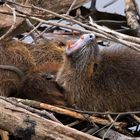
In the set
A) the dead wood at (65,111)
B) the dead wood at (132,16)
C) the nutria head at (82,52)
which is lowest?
the dead wood at (65,111)

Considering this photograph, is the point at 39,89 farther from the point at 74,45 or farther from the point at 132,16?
the point at 132,16

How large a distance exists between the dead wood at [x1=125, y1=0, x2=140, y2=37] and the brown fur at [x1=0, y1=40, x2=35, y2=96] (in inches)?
30.7

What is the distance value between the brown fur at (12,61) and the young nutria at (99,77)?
13.0 inches

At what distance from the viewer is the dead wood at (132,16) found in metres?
4.25

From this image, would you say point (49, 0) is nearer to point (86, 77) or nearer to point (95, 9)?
point (95, 9)

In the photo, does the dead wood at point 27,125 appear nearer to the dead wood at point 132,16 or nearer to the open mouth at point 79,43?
the open mouth at point 79,43

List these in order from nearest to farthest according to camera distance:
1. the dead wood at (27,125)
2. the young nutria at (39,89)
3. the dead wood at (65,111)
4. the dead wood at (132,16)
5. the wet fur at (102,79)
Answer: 1. the dead wood at (27,125)
2. the dead wood at (65,111)
3. the young nutria at (39,89)
4. the wet fur at (102,79)
5. the dead wood at (132,16)

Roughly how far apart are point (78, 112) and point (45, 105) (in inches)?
7.9

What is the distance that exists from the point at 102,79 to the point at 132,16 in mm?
616

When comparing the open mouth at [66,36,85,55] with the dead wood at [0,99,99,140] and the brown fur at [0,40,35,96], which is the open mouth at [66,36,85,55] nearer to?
the brown fur at [0,40,35,96]

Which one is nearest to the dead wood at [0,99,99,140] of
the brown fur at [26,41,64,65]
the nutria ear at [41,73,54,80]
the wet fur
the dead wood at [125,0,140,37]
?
the nutria ear at [41,73,54,80]

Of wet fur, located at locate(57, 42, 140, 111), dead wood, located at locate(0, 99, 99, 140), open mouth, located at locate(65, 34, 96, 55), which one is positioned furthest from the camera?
open mouth, located at locate(65, 34, 96, 55)

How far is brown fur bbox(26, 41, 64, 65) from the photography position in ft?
13.5

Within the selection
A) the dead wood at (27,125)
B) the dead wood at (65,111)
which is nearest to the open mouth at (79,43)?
the dead wood at (65,111)
